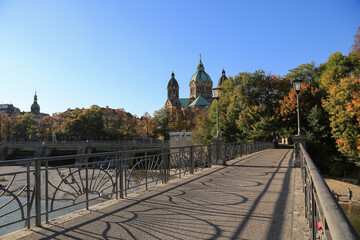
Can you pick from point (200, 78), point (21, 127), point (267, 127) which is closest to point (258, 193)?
point (267, 127)

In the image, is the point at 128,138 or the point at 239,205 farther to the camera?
the point at 128,138

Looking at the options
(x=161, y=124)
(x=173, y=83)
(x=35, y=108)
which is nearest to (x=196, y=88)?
(x=173, y=83)

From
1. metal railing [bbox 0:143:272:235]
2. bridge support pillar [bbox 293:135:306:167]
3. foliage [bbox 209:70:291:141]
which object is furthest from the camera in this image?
foliage [bbox 209:70:291:141]

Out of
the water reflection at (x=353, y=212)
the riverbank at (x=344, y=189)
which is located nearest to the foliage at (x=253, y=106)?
the riverbank at (x=344, y=189)

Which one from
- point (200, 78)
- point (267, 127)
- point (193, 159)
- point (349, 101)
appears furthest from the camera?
point (200, 78)

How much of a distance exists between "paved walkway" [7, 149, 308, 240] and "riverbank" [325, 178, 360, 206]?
20343mm

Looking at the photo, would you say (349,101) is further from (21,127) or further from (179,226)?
(21,127)

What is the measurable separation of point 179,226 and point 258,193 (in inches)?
118

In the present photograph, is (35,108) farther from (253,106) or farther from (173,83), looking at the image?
(253,106)

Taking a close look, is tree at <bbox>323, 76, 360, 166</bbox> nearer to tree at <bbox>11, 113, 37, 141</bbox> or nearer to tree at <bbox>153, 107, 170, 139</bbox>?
tree at <bbox>153, 107, 170, 139</bbox>

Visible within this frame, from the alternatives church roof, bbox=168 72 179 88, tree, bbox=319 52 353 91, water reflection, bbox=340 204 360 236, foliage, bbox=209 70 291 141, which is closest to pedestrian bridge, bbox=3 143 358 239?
water reflection, bbox=340 204 360 236

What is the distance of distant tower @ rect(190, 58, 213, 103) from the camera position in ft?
376

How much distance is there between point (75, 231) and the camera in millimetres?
3855

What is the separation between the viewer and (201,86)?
115 m
